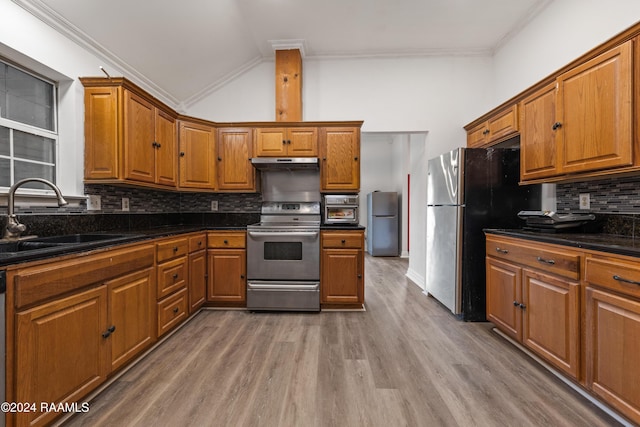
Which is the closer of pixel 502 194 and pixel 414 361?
pixel 414 361

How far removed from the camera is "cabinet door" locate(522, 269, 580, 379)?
151cm

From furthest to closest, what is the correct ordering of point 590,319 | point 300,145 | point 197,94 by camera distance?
point 197,94 < point 300,145 < point 590,319

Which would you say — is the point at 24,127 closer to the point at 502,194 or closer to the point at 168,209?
the point at 168,209

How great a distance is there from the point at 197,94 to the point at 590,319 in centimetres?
424

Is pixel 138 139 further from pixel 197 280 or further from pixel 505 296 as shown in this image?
pixel 505 296

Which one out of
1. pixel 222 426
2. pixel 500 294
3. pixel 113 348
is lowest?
pixel 222 426

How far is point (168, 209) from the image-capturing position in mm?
3145

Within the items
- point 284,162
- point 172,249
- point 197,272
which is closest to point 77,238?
point 172,249

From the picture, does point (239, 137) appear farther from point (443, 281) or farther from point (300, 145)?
point (443, 281)

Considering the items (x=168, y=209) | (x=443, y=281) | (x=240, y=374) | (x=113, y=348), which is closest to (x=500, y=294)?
(x=443, y=281)

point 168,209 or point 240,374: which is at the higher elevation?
point 168,209

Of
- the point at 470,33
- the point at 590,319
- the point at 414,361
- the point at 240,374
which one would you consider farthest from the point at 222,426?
the point at 470,33

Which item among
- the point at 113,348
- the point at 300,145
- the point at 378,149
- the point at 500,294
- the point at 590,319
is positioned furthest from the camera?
the point at 378,149

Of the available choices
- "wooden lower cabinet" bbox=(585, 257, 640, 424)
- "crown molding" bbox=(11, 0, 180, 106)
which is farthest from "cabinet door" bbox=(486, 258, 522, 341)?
"crown molding" bbox=(11, 0, 180, 106)
